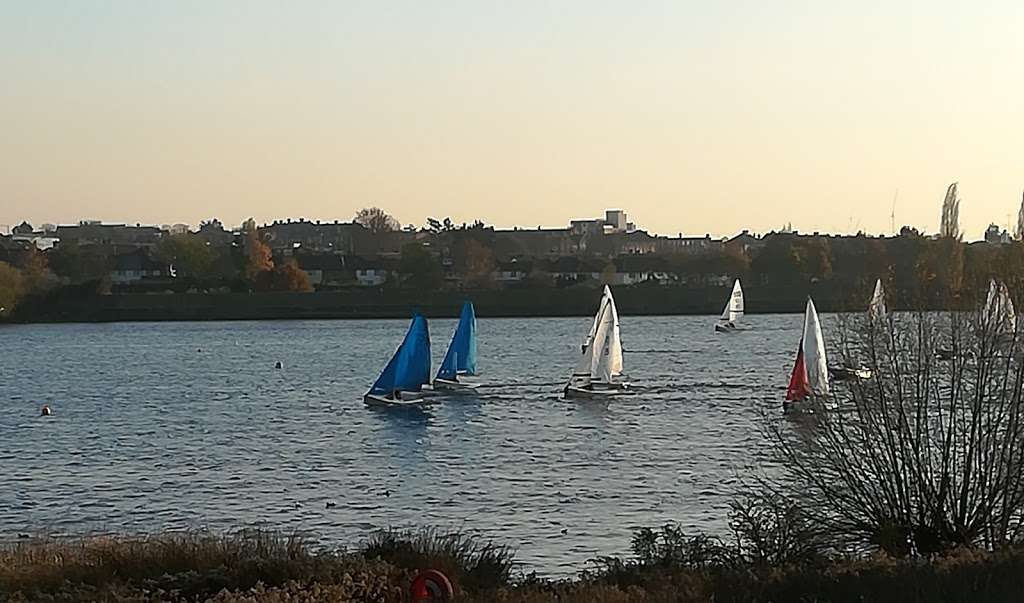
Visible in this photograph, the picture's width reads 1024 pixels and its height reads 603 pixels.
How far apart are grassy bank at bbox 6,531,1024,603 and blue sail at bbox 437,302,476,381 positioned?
3536cm

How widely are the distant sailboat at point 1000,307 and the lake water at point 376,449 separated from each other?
243 inches

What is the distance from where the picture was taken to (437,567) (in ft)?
49.6

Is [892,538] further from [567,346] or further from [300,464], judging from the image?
[567,346]

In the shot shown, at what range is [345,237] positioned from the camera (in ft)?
591

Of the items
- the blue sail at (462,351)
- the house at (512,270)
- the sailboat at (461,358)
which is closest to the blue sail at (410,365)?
the sailboat at (461,358)

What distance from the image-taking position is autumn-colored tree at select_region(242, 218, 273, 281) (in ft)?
416

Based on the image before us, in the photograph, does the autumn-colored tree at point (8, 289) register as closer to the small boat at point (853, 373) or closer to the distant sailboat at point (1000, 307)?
the small boat at point (853, 373)

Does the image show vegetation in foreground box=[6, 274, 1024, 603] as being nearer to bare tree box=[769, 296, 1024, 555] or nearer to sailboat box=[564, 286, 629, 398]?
bare tree box=[769, 296, 1024, 555]

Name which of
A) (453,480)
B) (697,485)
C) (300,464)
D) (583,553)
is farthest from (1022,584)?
(300,464)

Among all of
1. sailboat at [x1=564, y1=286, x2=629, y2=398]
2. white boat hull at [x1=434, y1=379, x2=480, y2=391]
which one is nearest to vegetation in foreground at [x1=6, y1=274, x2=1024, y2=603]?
sailboat at [x1=564, y1=286, x2=629, y2=398]

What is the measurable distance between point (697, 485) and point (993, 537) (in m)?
11.6

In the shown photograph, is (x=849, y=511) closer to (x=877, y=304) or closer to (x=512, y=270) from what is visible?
(x=877, y=304)

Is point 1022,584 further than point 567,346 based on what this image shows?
No

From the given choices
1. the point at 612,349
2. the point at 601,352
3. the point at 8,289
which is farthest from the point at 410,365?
the point at 8,289
